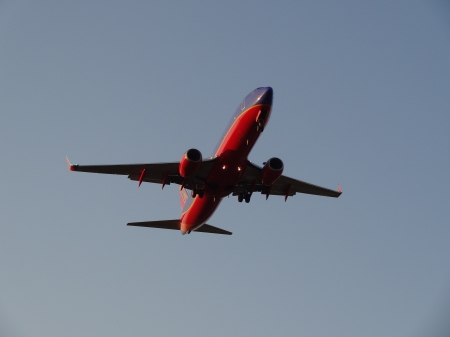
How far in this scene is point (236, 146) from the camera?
124ft

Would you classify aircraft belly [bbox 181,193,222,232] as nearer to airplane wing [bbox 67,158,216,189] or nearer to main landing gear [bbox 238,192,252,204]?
airplane wing [bbox 67,158,216,189]

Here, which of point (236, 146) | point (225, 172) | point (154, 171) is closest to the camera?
point (236, 146)

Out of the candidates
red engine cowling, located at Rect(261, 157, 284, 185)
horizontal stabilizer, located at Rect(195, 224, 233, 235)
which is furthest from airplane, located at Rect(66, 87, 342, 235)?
horizontal stabilizer, located at Rect(195, 224, 233, 235)

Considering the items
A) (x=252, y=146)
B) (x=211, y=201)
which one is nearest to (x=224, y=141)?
(x=252, y=146)

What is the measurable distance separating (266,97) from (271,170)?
4572mm

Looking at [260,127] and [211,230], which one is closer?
[260,127]

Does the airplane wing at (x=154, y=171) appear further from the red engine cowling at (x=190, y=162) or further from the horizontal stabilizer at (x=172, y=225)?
the horizontal stabilizer at (x=172, y=225)

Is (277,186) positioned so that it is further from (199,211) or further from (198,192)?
(198,192)

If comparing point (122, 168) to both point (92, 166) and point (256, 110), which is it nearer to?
point (92, 166)

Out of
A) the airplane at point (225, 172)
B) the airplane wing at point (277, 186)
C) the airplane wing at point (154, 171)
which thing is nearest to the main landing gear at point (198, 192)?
the airplane at point (225, 172)

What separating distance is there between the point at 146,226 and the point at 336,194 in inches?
524

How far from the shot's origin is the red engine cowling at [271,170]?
3947 centimetres

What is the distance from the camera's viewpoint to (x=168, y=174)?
41562mm

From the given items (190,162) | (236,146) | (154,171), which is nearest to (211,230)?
(154,171)
